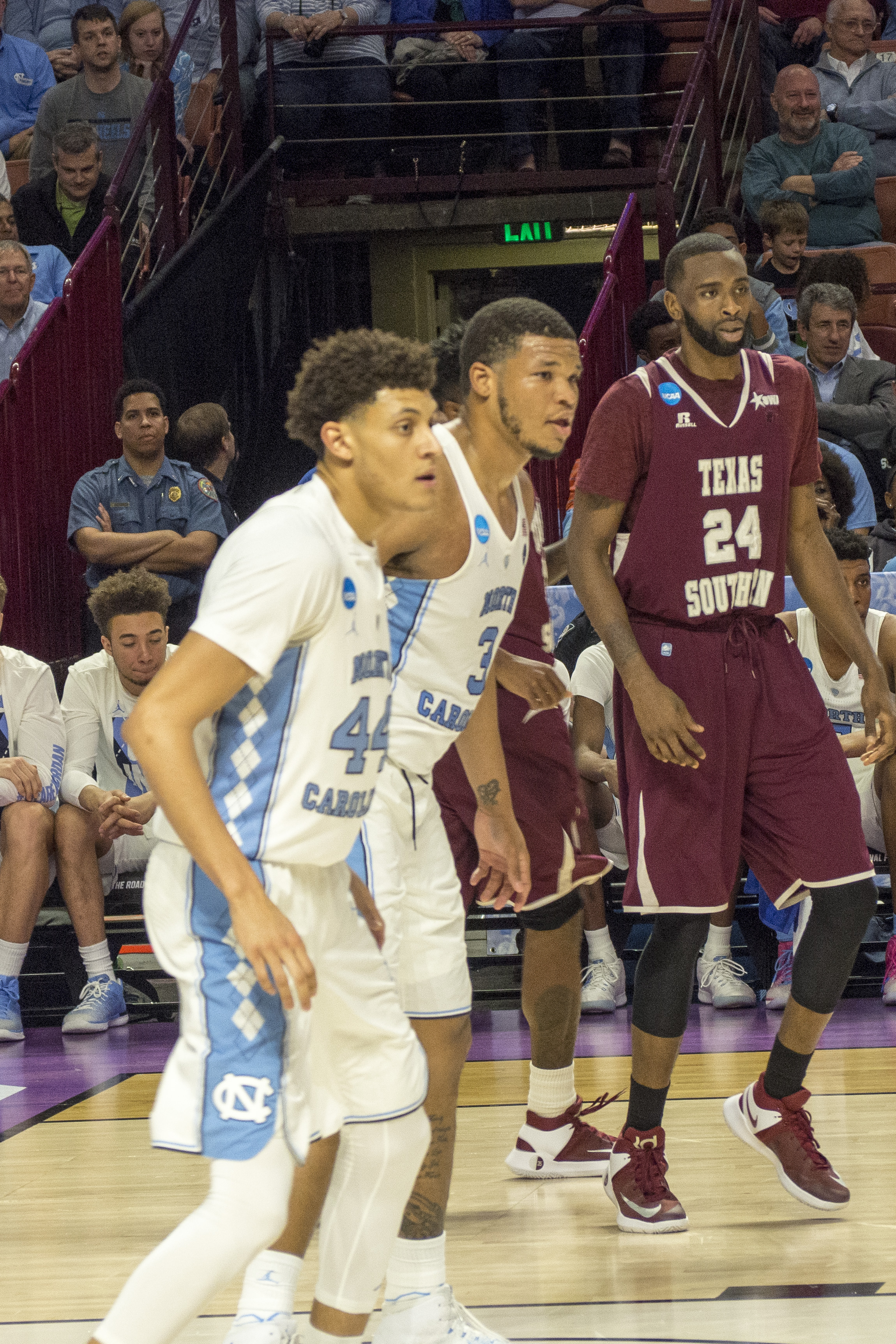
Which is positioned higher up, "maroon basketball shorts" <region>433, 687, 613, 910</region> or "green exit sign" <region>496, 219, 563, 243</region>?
"green exit sign" <region>496, 219, 563, 243</region>

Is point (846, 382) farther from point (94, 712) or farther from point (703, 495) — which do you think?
point (703, 495)

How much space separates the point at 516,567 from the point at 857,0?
24.9 feet

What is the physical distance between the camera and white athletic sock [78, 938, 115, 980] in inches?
223

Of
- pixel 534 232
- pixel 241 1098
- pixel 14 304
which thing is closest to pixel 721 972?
pixel 241 1098

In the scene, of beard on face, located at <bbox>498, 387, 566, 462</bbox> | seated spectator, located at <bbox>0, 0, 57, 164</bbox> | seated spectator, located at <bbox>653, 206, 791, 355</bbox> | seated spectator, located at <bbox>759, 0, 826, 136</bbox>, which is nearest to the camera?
beard on face, located at <bbox>498, 387, 566, 462</bbox>

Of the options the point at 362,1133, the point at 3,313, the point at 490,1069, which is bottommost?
the point at 490,1069

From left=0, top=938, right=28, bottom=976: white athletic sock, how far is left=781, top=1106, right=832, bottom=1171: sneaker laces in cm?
298

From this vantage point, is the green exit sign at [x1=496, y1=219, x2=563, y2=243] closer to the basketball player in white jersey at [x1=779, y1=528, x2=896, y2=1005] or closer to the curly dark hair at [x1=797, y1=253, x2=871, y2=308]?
the curly dark hair at [x1=797, y1=253, x2=871, y2=308]

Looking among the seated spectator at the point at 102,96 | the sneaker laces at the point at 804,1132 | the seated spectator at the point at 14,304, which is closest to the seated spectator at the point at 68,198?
the seated spectator at the point at 102,96

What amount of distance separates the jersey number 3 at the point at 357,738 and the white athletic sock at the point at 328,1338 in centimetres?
76

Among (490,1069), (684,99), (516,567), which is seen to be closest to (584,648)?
(490,1069)

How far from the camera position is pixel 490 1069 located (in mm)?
4801

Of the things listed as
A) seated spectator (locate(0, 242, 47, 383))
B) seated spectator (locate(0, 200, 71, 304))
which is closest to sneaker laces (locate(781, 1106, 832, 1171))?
seated spectator (locate(0, 242, 47, 383))

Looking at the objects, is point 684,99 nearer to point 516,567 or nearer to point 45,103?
point 45,103
